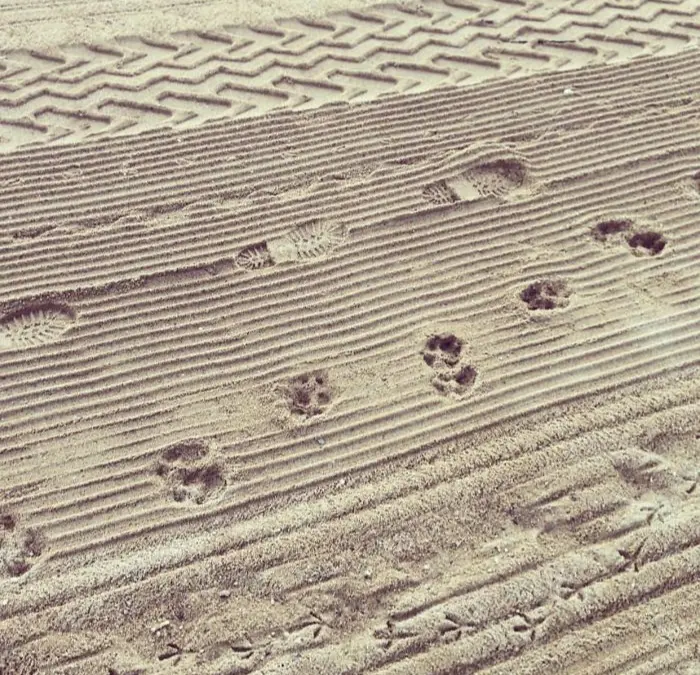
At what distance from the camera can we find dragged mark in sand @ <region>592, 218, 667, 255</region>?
6562mm

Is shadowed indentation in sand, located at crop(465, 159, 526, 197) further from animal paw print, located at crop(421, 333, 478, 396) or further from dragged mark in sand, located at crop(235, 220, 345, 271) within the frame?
animal paw print, located at crop(421, 333, 478, 396)

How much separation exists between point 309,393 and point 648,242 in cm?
333

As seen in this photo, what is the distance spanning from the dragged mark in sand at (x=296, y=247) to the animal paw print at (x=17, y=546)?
2.66 m

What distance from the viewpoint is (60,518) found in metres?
5.03

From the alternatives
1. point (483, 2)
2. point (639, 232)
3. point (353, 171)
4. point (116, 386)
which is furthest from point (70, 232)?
point (483, 2)

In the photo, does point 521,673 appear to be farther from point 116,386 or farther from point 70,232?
point 70,232

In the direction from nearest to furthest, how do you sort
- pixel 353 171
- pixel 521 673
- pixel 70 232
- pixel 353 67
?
pixel 521 673 → pixel 70 232 → pixel 353 171 → pixel 353 67

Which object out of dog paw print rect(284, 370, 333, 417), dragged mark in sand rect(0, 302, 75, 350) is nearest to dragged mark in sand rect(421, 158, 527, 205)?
dog paw print rect(284, 370, 333, 417)

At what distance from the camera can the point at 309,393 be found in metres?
5.65

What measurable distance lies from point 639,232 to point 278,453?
3.77 metres

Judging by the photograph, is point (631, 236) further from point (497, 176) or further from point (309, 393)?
point (309, 393)

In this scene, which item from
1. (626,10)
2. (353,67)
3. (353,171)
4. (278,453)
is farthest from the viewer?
(626,10)

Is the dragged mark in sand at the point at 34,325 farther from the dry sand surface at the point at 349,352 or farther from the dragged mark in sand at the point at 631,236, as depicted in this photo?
the dragged mark in sand at the point at 631,236

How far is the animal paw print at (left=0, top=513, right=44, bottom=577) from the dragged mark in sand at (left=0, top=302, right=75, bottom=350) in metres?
1.48
